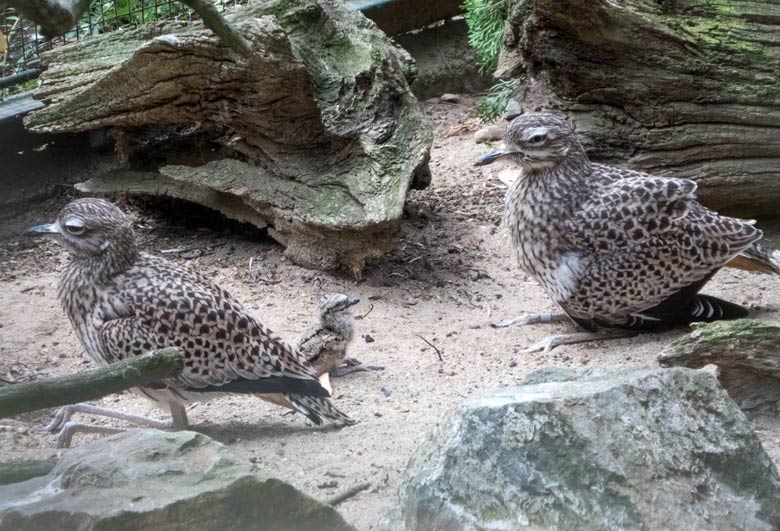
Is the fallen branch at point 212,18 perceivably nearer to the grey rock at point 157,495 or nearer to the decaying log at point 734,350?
the grey rock at point 157,495

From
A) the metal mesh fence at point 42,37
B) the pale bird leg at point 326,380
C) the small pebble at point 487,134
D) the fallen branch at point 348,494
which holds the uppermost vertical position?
the metal mesh fence at point 42,37

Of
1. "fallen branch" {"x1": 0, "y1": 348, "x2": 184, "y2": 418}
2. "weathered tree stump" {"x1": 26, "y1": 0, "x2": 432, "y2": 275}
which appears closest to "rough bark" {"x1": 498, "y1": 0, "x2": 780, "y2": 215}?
"weathered tree stump" {"x1": 26, "y1": 0, "x2": 432, "y2": 275}

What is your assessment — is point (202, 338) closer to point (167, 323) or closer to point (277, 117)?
point (167, 323)

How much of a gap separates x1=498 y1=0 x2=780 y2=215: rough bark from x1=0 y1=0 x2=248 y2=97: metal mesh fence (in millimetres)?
2570

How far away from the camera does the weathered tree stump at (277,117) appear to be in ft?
18.8

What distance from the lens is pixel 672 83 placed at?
620 cm

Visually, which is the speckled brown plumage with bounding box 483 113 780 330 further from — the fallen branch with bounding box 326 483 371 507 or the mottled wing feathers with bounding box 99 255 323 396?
the fallen branch with bounding box 326 483 371 507

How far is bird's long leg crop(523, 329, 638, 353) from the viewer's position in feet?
17.9

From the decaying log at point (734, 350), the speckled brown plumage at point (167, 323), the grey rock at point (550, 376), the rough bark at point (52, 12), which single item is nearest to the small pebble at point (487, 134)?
the speckled brown plumage at point (167, 323)

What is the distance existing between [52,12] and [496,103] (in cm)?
656

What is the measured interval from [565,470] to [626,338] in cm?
A: 277

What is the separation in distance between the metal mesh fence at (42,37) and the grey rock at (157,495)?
4318 millimetres

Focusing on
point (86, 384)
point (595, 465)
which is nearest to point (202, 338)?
point (86, 384)

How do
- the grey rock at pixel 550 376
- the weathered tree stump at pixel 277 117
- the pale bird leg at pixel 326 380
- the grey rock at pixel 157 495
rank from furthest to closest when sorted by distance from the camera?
the weathered tree stump at pixel 277 117, the pale bird leg at pixel 326 380, the grey rock at pixel 550 376, the grey rock at pixel 157 495
